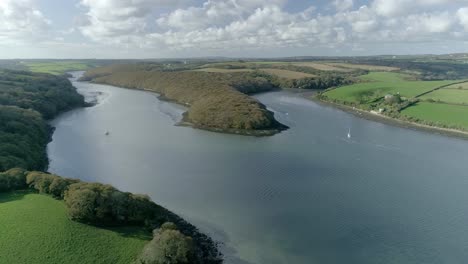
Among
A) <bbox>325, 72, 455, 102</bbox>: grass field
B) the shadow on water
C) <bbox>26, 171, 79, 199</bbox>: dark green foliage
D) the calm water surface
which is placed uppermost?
<bbox>26, 171, 79, 199</bbox>: dark green foliage

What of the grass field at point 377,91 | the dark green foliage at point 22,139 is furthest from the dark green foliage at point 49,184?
the grass field at point 377,91

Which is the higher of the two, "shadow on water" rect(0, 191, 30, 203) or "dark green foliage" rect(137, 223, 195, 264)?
"shadow on water" rect(0, 191, 30, 203)

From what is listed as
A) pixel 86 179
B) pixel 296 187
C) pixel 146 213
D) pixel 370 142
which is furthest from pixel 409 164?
pixel 86 179

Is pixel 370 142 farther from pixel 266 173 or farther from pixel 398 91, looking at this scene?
pixel 398 91

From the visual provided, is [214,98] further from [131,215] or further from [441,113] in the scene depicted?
[131,215]

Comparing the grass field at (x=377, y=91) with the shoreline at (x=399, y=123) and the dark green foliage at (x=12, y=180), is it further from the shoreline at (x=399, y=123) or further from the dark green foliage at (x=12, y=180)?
the dark green foliage at (x=12, y=180)

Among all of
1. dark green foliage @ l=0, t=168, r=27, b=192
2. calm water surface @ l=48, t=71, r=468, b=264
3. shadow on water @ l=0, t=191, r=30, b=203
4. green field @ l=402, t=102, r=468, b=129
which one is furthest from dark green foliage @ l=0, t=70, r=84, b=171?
green field @ l=402, t=102, r=468, b=129

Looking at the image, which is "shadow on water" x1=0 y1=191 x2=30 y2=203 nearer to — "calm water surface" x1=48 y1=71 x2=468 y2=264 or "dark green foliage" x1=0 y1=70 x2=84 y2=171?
"dark green foliage" x1=0 y1=70 x2=84 y2=171
